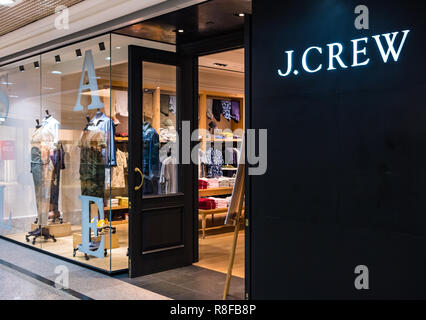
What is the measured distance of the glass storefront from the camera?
197 inches

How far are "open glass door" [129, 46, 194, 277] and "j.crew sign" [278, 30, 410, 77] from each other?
1.96 metres

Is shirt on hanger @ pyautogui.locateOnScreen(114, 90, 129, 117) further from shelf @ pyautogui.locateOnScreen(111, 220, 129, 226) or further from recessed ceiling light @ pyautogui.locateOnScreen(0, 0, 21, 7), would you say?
recessed ceiling light @ pyautogui.locateOnScreen(0, 0, 21, 7)

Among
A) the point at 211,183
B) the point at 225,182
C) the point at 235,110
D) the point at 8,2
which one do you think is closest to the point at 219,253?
the point at 211,183

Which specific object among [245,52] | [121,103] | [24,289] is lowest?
[24,289]

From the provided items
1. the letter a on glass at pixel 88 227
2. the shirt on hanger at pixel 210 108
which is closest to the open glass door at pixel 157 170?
the letter a on glass at pixel 88 227

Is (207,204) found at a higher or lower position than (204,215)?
higher

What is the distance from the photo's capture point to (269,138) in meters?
3.45

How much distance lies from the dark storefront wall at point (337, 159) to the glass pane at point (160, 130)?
1.71 meters

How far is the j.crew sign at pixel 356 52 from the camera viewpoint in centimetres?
274

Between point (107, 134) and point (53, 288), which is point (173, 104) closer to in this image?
point (107, 134)

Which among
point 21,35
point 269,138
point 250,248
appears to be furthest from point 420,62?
point 21,35

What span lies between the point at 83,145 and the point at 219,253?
221 centimetres

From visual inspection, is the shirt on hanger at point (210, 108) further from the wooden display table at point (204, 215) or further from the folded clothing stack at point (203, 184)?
the wooden display table at point (204, 215)

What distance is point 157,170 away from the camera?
5.08 m
